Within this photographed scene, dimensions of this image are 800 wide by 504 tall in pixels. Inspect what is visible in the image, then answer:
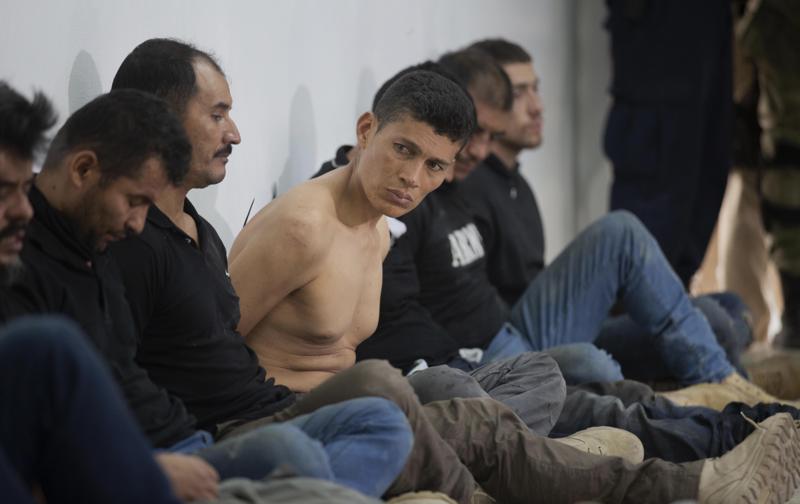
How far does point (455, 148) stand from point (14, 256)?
3.35 ft

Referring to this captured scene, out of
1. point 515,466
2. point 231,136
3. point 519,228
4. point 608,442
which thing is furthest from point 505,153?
point 515,466

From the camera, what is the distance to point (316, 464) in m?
1.79

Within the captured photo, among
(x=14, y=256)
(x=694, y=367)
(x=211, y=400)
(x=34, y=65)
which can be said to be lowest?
(x=694, y=367)

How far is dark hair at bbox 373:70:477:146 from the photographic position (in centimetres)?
245

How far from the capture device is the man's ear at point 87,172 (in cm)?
179

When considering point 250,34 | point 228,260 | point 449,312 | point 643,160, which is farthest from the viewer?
point 643,160

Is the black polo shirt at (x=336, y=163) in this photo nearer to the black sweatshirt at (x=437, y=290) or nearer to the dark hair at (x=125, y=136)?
the black sweatshirt at (x=437, y=290)

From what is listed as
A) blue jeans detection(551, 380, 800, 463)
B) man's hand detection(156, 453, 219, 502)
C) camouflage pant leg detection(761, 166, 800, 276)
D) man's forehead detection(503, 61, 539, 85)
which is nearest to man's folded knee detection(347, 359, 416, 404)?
man's hand detection(156, 453, 219, 502)

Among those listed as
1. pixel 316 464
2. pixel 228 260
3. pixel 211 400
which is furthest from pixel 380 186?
pixel 316 464

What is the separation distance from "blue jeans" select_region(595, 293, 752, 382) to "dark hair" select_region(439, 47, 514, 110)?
590mm

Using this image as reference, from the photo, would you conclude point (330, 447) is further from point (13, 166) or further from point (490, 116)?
point (490, 116)

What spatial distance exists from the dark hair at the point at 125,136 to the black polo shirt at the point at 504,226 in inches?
62.5

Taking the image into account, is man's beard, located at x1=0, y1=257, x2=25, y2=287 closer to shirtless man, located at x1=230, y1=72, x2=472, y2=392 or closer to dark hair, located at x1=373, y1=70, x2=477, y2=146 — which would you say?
shirtless man, located at x1=230, y1=72, x2=472, y2=392

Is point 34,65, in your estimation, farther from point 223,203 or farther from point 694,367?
point 694,367
